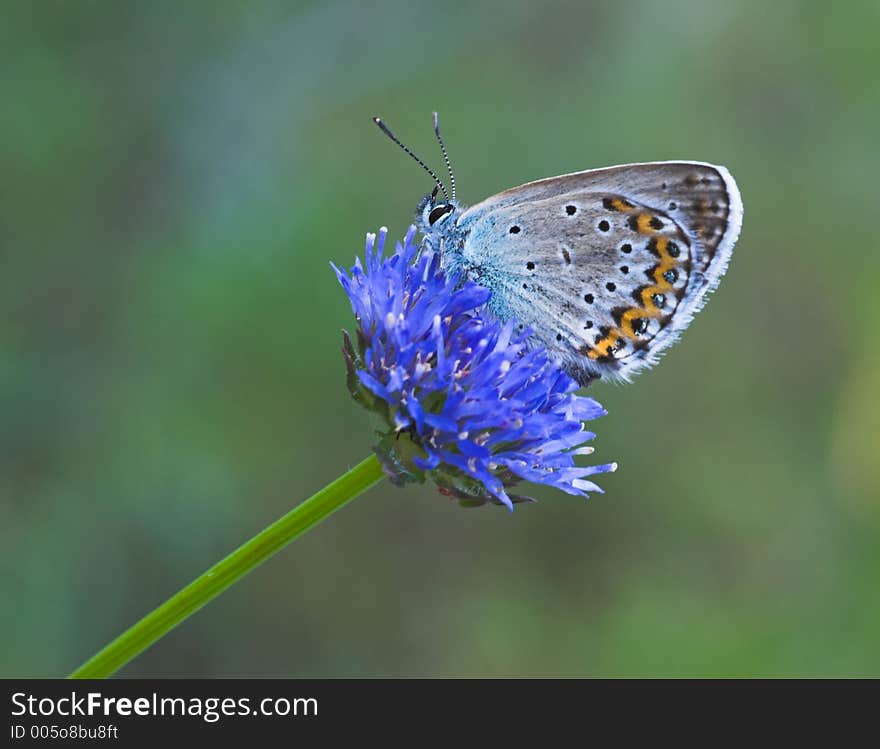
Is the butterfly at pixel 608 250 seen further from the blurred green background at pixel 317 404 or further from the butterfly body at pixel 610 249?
the blurred green background at pixel 317 404

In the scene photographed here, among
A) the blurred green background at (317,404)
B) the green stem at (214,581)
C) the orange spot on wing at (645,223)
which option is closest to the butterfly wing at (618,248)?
the orange spot on wing at (645,223)

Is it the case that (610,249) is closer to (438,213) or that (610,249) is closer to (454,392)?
(438,213)

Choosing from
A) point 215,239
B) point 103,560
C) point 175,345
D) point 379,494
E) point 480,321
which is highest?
point 215,239

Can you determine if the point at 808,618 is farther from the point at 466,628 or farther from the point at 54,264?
the point at 54,264

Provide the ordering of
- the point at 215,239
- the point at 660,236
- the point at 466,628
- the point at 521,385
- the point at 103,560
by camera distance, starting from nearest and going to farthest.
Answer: the point at 521,385 < the point at 660,236 < the point at 103,560 < the point at 215,239 < the point at 466,628

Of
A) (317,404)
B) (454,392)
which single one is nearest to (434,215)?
(454,392)

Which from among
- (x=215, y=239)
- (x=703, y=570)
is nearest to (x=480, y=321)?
(x=215, y=239)
